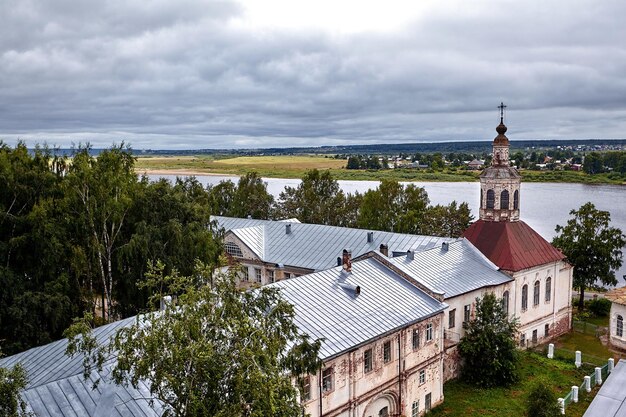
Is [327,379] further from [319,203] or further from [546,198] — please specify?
[546,198]

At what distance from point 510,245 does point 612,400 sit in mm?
15213

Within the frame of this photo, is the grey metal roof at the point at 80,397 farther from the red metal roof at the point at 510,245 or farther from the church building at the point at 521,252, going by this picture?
the church building at the point at 521,252

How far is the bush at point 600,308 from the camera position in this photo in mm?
38562

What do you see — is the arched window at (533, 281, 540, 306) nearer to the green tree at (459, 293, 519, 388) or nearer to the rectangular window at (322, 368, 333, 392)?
the green tree at (459, 293, 519, 388)

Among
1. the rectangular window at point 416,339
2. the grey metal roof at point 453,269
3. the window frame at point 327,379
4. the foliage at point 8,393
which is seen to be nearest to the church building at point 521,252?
the grey metal roof at point 453,269

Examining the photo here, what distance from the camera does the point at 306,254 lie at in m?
38.6

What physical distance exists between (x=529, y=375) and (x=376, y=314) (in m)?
10.6

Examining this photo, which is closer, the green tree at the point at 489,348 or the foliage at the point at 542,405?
the foliage at the point at 542,405

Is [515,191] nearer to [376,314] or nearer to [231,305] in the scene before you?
[376,314]

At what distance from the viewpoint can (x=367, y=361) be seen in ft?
69.5

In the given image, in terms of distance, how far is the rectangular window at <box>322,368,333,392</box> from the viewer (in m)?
19.4

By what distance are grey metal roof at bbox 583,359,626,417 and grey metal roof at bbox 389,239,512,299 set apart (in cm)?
821

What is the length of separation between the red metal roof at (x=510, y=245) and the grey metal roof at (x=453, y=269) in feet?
2.54

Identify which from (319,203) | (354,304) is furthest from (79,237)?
(319,203)
